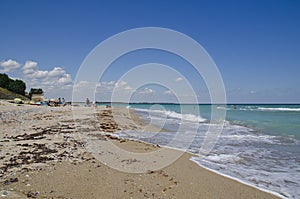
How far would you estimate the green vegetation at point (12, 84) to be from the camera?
64625 mm

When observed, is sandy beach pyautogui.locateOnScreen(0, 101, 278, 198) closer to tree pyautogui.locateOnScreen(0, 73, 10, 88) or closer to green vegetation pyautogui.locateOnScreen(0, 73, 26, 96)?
green vegetation pyautogui.locateOnScreen(0, 73, 26, 96)

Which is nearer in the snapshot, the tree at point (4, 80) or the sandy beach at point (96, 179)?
the sandy beach at point (96, 179)

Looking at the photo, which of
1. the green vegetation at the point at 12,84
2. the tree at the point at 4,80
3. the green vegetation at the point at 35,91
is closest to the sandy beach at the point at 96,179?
the green vegetation at the point at 12,84

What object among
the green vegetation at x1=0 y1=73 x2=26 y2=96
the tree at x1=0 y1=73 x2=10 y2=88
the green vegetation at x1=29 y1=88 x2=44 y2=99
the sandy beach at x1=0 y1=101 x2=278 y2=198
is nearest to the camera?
the sandy beach at x1=0 y1=101 x2=278 y2=198

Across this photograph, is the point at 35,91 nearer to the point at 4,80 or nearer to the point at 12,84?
the point at 12,84

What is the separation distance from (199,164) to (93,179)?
10.4 feet

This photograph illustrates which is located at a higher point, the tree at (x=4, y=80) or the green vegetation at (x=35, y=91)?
the tree at (x=4, y=80)

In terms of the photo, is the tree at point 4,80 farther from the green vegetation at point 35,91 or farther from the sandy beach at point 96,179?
the sandy beach at point 96,179

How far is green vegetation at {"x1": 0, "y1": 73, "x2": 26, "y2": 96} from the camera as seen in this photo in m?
64.6

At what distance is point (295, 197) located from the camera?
4.17 metres

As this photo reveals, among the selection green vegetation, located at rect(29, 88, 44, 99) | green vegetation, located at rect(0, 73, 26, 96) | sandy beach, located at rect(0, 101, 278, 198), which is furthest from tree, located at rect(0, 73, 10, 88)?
sandy beach, located at rect(0, 101, 278, 198)

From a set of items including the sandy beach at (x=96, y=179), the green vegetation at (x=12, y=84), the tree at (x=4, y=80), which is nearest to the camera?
the sandy beach at (x=96, y=179)

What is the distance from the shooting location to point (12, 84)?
65938 millimetres

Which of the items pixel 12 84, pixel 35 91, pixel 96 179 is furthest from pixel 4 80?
pixel 96 179
